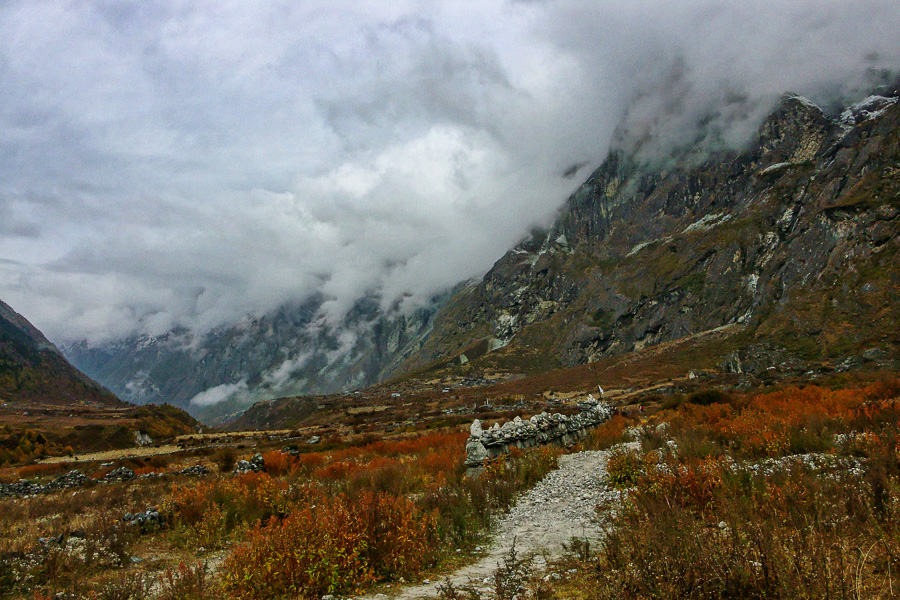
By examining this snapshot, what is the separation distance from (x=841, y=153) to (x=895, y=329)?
80.8 meters

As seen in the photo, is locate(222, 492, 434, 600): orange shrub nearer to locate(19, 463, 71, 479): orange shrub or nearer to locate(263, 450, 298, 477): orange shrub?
locate(263, 450, 298, 477): orange shrub

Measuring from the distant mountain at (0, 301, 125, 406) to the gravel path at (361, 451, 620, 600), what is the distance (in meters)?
142

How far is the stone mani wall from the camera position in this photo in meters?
14.8

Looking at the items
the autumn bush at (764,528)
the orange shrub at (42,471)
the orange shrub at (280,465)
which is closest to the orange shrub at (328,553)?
the autumn bush at (764,528)

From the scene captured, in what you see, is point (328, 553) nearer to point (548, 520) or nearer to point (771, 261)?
point (548, 520)

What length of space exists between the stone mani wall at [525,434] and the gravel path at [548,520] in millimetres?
2304

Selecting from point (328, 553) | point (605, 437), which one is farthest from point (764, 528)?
point (605, 437)

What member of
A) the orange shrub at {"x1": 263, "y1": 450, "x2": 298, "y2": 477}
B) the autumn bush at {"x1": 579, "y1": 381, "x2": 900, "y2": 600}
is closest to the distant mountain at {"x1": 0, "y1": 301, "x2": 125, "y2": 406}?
the orange shrub at {"x1": 263, "y1": 450, "x2": 298, "y2": 477}

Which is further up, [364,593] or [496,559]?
[364,593]

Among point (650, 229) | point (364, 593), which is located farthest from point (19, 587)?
point (650, 229)

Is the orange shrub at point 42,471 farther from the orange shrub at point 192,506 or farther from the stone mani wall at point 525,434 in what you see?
the stone mani wall at point 525,434

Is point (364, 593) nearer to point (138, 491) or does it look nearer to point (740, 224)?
point (138, 491)

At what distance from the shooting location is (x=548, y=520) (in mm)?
9062

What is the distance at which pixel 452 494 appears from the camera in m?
11.0
